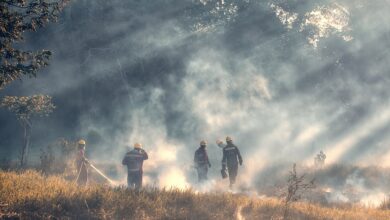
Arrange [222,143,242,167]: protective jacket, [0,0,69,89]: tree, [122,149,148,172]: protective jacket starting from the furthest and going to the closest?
1. [222,143,242,167]: protective jacket
2. [122,149,148,172]: protective jacket
3. [0,0,69,89]: tree

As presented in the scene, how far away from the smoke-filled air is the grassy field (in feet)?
0.15

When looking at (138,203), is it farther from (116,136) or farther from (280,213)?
(116,136)

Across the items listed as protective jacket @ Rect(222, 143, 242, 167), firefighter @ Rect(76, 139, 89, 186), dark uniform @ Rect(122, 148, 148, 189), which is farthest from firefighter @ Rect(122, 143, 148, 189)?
protective jacket @ Rect(222, 143, 242, 167)

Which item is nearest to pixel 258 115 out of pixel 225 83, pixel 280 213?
pixel 225 83

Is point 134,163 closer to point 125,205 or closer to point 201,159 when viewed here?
point 201,159

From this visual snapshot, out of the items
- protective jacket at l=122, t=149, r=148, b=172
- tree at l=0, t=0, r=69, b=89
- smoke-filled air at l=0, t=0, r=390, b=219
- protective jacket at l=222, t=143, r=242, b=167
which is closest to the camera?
tree at l=0, t=0, r=69, b=89

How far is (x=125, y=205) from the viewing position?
26.7 ft

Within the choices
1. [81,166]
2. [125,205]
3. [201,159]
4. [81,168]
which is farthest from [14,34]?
[201,159]

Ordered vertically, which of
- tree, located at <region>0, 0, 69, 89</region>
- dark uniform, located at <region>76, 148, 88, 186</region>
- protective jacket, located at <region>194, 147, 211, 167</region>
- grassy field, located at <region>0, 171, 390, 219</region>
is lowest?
grassy field, located at <region>0, 171, 390, 219</region>

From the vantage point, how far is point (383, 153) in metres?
34.9

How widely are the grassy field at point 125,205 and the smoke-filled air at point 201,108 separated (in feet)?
0.15

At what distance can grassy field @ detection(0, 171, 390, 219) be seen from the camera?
7.33 meters

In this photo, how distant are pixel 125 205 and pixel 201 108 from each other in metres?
23.2

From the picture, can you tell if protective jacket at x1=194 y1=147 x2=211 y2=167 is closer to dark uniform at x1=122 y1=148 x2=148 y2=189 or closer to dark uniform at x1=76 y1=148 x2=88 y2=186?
dark uniform at x1=122 y1=148 x2=148 y2=189
